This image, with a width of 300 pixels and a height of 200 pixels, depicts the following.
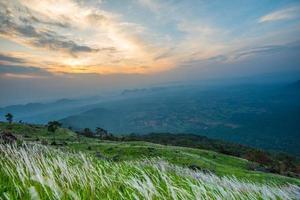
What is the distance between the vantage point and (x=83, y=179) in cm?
411

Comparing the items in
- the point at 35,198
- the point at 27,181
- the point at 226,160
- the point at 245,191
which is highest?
the point at 35,198

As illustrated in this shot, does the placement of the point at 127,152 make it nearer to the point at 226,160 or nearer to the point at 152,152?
the point at 152,152

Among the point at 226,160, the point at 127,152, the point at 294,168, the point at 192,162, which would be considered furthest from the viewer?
the point at 294,168

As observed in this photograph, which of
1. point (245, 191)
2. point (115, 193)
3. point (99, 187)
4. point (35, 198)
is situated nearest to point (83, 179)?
point (99, 187)

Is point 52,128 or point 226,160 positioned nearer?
point 226,160

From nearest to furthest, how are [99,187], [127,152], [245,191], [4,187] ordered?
[4,187]
[99,187]
[245,191]
[127,152]

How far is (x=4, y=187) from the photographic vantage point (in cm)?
370

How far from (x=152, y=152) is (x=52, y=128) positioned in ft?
160

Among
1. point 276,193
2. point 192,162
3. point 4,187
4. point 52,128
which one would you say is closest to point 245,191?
point 276,193

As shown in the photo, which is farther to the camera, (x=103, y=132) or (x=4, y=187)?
(x=103, y=132)

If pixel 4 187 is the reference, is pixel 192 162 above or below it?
below

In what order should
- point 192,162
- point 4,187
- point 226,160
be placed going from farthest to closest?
point 226,160 < point 192,162 < point 4,187

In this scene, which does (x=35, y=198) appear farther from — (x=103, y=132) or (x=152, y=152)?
(x=103, y=132)

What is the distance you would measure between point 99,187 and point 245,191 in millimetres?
2575
